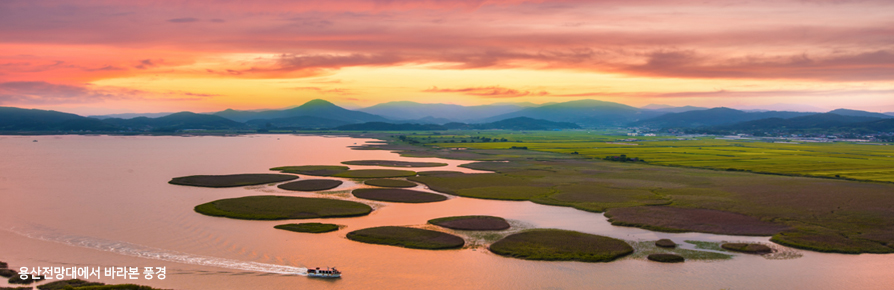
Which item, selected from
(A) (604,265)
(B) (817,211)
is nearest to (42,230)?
(A) (604,265)

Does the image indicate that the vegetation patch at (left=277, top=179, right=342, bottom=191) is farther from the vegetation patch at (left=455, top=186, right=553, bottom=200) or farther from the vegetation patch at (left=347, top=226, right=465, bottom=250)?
the vegetation patch at (left=347, top=226, right=465, bottom=250)

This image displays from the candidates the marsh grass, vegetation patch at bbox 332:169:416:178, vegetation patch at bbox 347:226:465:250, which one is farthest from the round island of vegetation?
vegetation patch at bbox 332:169:416:178

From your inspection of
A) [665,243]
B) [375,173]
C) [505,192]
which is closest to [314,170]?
[375,173]

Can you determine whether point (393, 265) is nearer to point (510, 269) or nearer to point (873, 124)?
point (510, 269)

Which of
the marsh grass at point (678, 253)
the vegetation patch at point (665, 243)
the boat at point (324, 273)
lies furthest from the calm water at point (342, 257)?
the vegetation patch at point (665, 243)

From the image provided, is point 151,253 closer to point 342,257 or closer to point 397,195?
point 342,257
